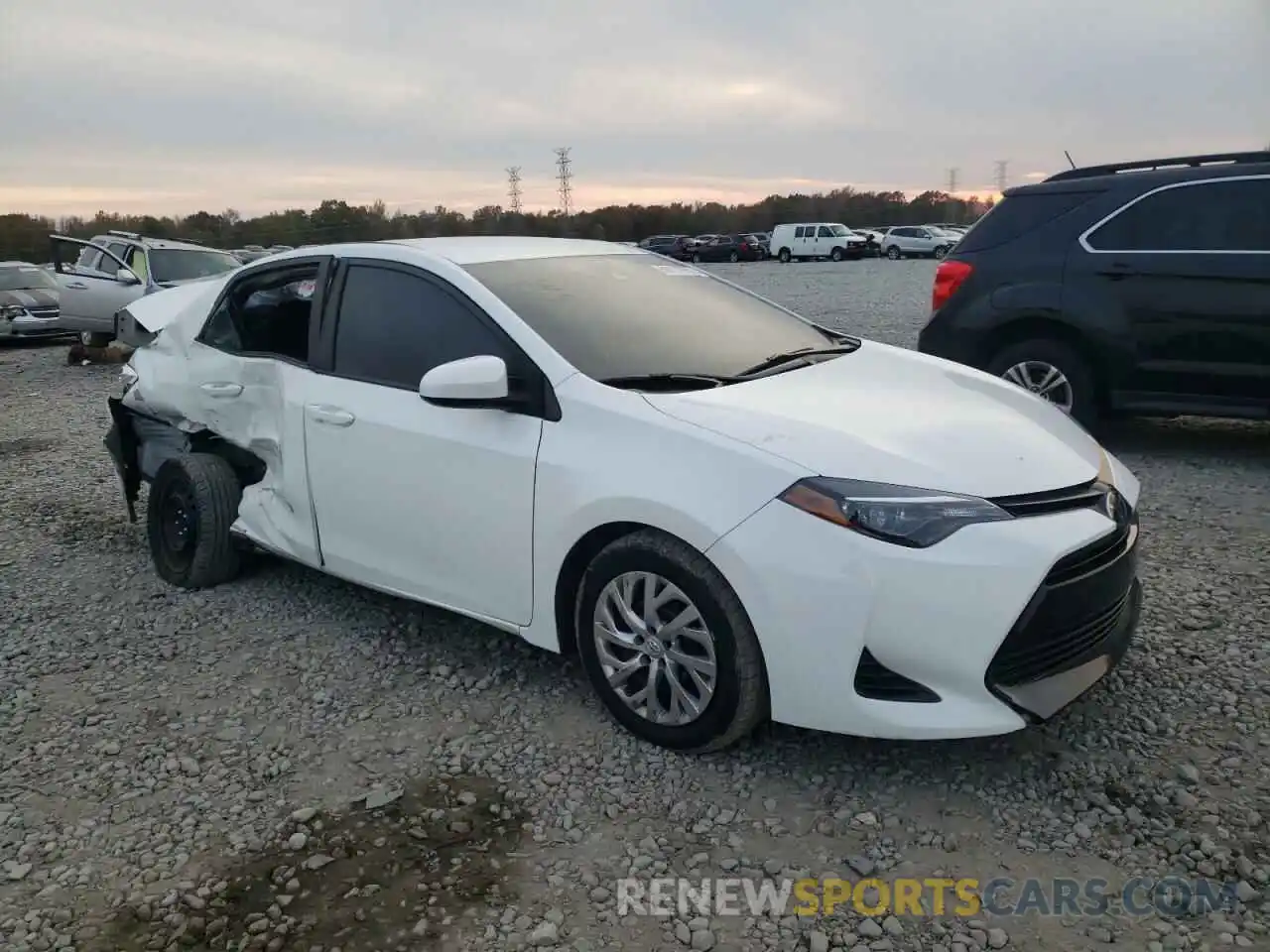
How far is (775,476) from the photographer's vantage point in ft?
9.73

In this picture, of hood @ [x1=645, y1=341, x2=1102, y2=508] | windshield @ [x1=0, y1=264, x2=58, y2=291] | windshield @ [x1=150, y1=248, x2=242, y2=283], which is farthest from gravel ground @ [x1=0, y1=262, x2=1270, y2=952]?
windshield @ [x1=0, y1=264, x2=58, y2=291]

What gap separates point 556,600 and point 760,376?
1044mm

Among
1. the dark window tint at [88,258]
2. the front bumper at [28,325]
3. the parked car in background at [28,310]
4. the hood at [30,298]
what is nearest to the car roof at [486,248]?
the dark window tint at [88,258]

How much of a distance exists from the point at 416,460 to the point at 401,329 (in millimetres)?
584

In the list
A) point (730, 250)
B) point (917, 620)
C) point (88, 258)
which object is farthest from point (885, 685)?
point (730, 250)

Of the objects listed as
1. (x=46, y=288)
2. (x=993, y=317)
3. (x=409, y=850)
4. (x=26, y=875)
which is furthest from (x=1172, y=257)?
(x=46, y=288)

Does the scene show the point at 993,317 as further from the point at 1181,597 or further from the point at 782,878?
the point at 782,878

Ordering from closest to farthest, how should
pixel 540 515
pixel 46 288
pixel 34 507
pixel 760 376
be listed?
pixel 540 515 < pixel 760 376 < pixel 34 507 < pixel 46 288

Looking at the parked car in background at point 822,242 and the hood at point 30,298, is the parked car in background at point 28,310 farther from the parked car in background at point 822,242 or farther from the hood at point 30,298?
the parked car in background at point 822,242

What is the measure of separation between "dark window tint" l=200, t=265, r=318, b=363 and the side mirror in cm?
118

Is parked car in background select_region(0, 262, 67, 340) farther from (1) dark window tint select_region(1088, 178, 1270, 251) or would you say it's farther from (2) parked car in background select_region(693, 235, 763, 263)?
(2) parked car in background select_region(693, 235, 763, 263)

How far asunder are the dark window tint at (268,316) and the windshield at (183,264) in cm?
936

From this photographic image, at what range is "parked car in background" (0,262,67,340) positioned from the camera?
1727 cm

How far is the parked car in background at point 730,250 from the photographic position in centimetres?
4834
